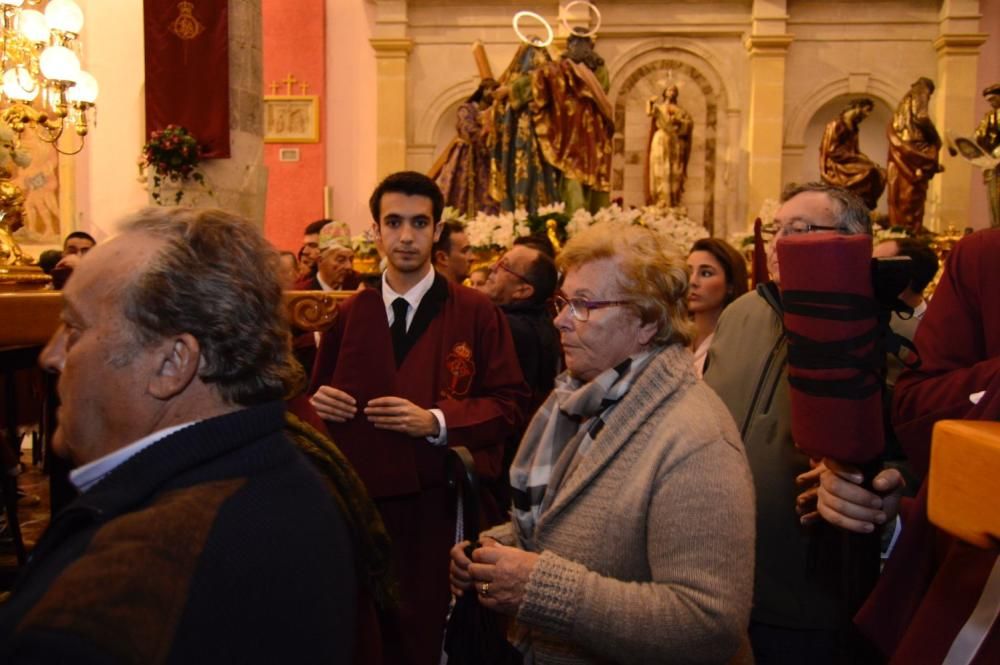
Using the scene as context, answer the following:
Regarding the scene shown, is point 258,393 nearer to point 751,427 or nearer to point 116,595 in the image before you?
point 116,595

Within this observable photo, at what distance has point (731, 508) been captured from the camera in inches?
66.8

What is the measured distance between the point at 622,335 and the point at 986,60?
48.7 ft

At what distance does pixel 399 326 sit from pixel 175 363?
1.80 meters

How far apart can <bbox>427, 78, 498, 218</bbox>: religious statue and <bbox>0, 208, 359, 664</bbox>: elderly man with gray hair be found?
302 inches

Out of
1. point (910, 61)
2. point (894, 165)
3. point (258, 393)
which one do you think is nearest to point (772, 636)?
point (258, 393)

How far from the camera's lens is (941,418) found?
5.18 feet

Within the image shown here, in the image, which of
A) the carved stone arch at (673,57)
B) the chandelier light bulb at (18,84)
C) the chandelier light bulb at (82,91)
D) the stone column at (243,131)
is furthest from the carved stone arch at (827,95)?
the chandelier light bulb at (18,84)

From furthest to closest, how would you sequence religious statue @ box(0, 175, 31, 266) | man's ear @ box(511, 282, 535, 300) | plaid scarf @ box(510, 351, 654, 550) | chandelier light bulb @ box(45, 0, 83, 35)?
chandelier light bulb @ box(45, 0, 83, 35)
man's ear @ box(511, 282, 535, 300)
religious statue @ box(0, 175, 31, 266)
plaid scarf @ box(510, 351, 654, 550)

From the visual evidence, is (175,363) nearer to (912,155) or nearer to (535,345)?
(535,345)

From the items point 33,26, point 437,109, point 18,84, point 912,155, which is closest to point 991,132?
point 912,155

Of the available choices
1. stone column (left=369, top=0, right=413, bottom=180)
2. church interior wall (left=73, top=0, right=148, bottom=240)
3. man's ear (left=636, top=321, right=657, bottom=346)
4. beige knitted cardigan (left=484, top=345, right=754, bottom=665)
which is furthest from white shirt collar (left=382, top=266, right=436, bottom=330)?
church interior wall (left=73, top=0, right=148, bottom=240)

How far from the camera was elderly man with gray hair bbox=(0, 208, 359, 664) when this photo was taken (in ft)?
3.20

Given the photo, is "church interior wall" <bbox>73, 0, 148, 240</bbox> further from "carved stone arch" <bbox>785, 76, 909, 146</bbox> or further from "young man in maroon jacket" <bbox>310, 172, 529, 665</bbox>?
"young man in maroon jacket" <bbox>310, 172, 529, 665</bbox>

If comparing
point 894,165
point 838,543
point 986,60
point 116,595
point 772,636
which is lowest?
point 772,636
